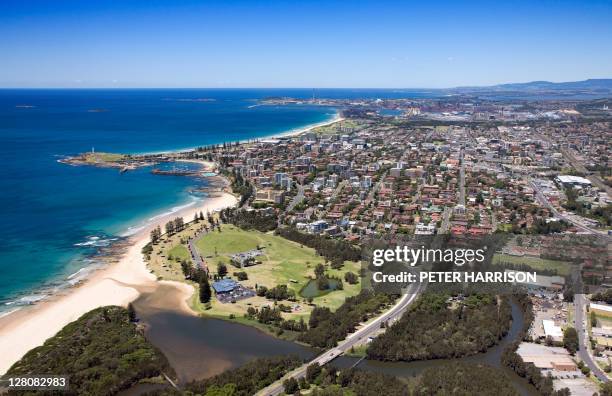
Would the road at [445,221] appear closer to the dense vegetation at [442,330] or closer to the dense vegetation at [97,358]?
the dense vegetation at [442,330]

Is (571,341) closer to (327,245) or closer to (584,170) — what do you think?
(327,245)

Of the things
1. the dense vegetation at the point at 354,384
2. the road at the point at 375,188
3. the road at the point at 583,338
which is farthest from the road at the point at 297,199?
the dense vegetation at the point at 354,384

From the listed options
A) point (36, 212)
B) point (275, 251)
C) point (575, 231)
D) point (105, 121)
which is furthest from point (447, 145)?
point (105, 121)

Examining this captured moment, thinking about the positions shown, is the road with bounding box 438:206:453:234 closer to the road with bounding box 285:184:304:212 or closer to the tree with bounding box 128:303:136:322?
the road with bounding box 285:184:304:212

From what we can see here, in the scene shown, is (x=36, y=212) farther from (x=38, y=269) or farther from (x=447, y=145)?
(x=447, y=145)

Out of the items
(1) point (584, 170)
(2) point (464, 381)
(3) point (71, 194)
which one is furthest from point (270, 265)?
(1) point (584, 170)
